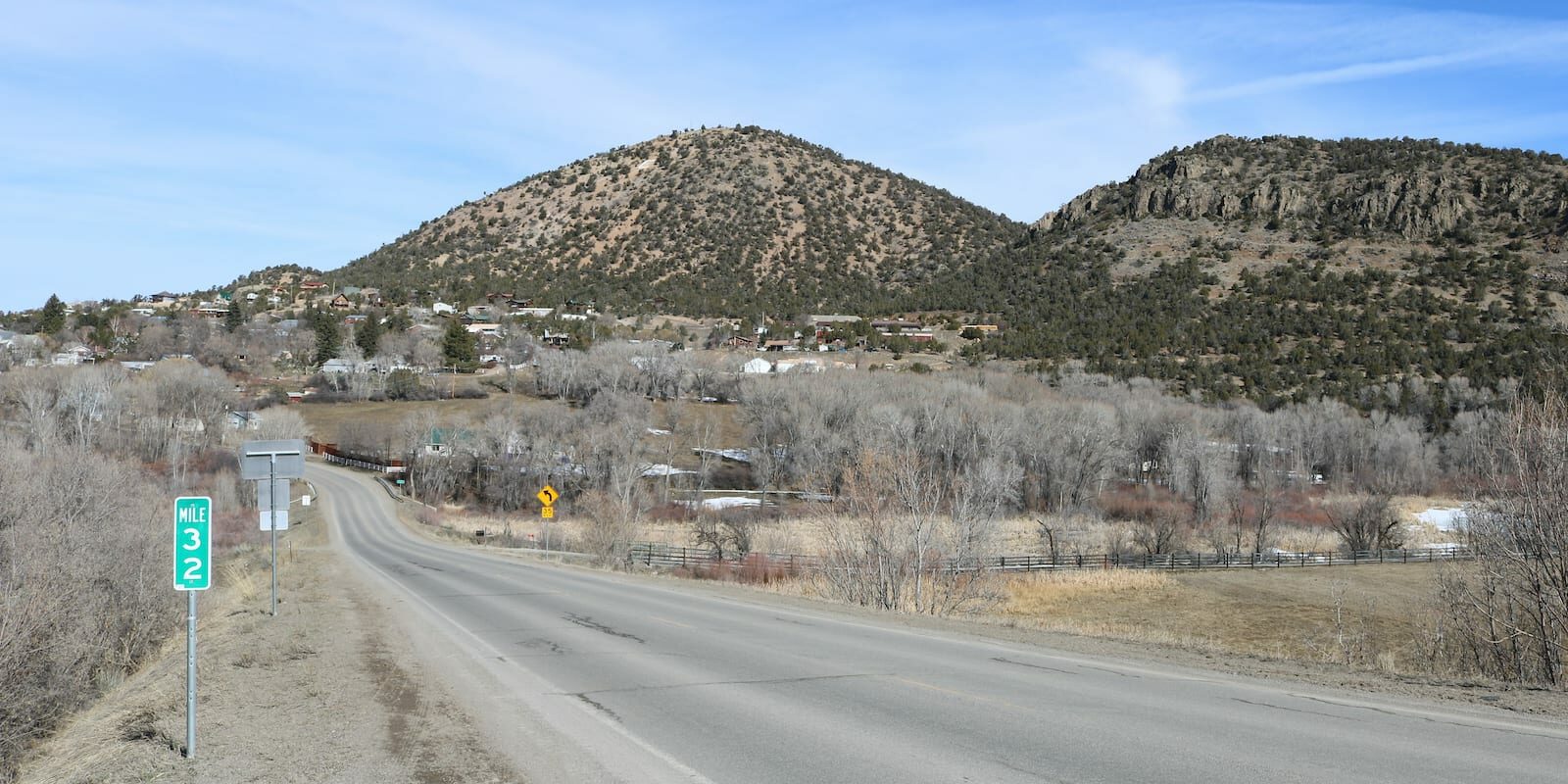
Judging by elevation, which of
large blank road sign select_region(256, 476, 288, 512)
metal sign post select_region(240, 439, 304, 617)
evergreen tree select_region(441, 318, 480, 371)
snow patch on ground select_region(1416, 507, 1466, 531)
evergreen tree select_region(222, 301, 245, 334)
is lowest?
snow patch on ground select_region(1416, 507, 1466, 531)

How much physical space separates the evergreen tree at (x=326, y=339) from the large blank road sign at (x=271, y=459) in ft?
376

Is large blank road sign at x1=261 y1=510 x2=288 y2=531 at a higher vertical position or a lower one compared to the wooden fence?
higher

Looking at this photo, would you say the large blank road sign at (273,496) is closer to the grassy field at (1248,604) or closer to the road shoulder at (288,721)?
the road shoulder at (288,721)

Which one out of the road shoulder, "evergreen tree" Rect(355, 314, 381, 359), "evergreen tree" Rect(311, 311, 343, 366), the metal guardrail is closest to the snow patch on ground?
the metal guardrail

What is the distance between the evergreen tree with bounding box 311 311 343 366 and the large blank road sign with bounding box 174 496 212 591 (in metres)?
128

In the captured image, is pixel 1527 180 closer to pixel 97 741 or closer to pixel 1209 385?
pixel 1209 385

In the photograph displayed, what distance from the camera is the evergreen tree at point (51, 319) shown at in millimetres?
146125

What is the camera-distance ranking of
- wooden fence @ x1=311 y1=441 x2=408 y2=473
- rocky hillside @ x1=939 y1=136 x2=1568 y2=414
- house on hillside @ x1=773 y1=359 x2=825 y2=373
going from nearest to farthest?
rocky hillside @ x1=939 y1=136 x2=1568 y2=414 < wooden fence @ x1=311 y1=441 x2=408 y2=473 < house on hillside @ x1=773 y1=359 x2=825 y2=373

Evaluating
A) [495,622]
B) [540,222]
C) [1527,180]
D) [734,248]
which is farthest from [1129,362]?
[540,222]

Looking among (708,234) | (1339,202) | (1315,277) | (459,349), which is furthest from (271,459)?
(708,234)

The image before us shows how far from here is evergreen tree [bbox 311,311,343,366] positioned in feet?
411

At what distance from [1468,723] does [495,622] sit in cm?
1508

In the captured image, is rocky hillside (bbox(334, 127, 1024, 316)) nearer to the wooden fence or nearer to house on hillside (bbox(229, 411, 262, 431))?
the wooden fence

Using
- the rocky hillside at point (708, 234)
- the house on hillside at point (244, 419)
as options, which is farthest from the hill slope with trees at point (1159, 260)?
the house on hillside at point (244, 419)
